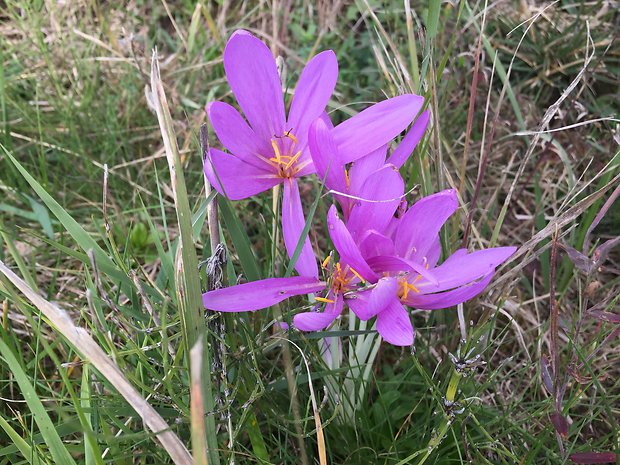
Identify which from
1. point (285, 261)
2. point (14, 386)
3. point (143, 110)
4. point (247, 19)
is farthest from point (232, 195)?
point (247, 19)

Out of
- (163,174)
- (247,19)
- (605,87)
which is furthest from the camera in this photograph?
(247,19)

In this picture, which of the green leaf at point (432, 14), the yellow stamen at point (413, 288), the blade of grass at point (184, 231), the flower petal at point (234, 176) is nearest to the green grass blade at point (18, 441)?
the blade of grass at point (184, 231)

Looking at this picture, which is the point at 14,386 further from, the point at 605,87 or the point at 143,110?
the point at 605,87

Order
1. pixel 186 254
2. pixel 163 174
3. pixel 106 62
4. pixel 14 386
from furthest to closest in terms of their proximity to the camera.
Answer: pixel 106 62 < pixel 163 174 < pixel 14 386 < pixel 186 254

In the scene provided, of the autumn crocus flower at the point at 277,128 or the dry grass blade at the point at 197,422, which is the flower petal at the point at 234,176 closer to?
the autumn crocus flower at the point at 277,128

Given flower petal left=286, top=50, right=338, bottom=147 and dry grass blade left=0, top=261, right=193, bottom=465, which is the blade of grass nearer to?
dry grass blade left=0, top=261, right=193, bottom=465

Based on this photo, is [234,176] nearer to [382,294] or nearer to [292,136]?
[292,136]

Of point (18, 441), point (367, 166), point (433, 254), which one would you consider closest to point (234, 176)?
point (367, 166)
